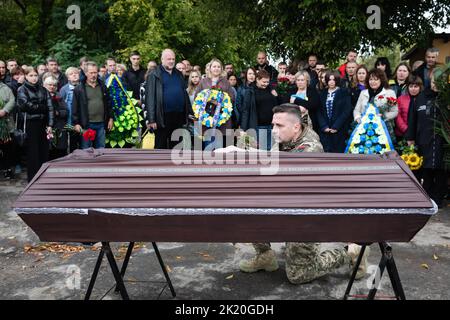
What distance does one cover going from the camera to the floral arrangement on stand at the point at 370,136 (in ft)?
19.7

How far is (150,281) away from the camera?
12.1 feet

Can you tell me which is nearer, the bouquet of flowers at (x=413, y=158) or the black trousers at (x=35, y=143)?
the bouquet of flowers at (x=413, y=158)

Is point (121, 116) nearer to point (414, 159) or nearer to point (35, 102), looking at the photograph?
point (35, 102)

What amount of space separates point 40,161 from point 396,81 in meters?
5.73

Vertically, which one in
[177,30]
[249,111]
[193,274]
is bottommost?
[193,274]

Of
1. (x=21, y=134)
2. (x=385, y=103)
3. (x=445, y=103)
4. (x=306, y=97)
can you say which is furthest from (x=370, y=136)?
(x=21, y=134)

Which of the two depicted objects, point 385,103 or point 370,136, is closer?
point 370,136

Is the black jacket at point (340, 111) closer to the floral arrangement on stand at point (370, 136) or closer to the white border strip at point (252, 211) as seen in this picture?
the floral arrangement on stand at point (370, 136)

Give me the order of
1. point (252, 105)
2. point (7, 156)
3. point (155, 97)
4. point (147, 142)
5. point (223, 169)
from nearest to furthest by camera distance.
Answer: point (223, 169) < point (155, 97) < point (252, 105) < point (7, 156) < point (147, 142)

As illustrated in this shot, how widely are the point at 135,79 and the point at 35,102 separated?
2202mm

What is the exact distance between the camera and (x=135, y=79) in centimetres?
873

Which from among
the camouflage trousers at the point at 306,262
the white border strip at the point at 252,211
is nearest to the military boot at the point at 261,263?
the camouflage trousers at the point at 306,262

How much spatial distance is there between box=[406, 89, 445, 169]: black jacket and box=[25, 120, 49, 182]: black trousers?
5.49 metres

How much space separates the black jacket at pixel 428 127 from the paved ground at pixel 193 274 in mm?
1348
